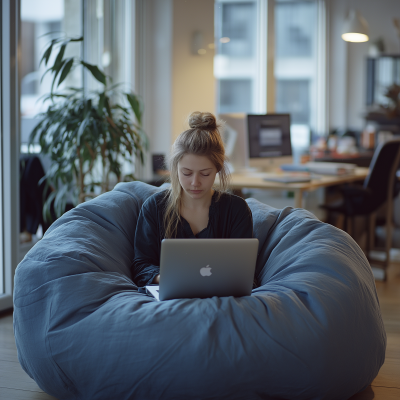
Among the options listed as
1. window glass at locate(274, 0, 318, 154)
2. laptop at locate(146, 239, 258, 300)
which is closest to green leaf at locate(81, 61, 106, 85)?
laptop at locate(146, 239, 258, 300)

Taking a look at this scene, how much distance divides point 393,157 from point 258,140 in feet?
3.16

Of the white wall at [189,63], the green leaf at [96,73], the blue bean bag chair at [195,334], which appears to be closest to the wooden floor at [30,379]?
the blue bean bag chair at [195,334]

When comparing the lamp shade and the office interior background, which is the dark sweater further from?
the lamp shade

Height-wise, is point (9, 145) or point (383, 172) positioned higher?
point (9, 145)

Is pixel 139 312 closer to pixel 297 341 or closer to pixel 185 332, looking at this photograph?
pixel 185 332

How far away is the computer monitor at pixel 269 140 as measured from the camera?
13.6 feet

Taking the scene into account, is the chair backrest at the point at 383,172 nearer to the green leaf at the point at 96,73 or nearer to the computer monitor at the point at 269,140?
the computer monitor at the point at 269,140

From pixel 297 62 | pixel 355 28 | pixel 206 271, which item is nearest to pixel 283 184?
pixel 206 271

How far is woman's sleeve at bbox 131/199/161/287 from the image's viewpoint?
2203 mm

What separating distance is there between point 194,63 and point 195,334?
3.72 metres

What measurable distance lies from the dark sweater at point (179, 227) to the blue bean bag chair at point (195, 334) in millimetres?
147

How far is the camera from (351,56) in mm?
8508

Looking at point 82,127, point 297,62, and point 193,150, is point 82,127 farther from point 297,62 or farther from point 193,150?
point 297,62

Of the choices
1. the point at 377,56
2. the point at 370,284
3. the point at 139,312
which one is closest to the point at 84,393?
the point at 139,312
